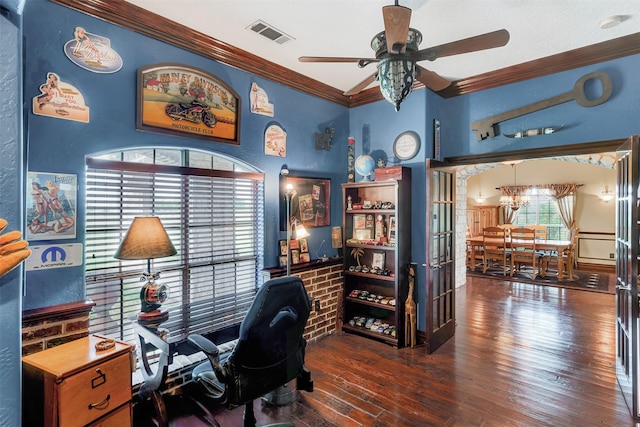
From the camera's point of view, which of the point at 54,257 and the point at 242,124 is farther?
the point at 242,124

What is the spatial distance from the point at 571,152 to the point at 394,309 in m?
2.27

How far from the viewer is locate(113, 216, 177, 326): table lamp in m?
2.05

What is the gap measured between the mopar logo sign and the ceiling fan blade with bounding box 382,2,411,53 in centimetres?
225

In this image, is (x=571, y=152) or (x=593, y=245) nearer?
(x=571, y=152)

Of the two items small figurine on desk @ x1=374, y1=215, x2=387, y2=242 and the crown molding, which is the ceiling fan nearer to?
the crown molding

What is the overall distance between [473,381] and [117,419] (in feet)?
8.73

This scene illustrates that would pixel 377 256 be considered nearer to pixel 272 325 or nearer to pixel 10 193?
pixel 272 325

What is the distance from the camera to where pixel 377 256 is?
392 cm

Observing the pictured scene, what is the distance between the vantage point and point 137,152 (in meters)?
2.57

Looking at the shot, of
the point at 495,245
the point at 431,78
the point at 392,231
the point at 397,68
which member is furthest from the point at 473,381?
the point at 495,245

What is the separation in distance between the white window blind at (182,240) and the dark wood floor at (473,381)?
77cm

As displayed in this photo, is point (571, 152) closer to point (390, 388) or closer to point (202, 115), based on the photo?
point (390, 388)

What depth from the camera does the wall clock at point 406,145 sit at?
3.65 metres

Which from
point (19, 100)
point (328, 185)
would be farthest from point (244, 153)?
point (19, 100)
